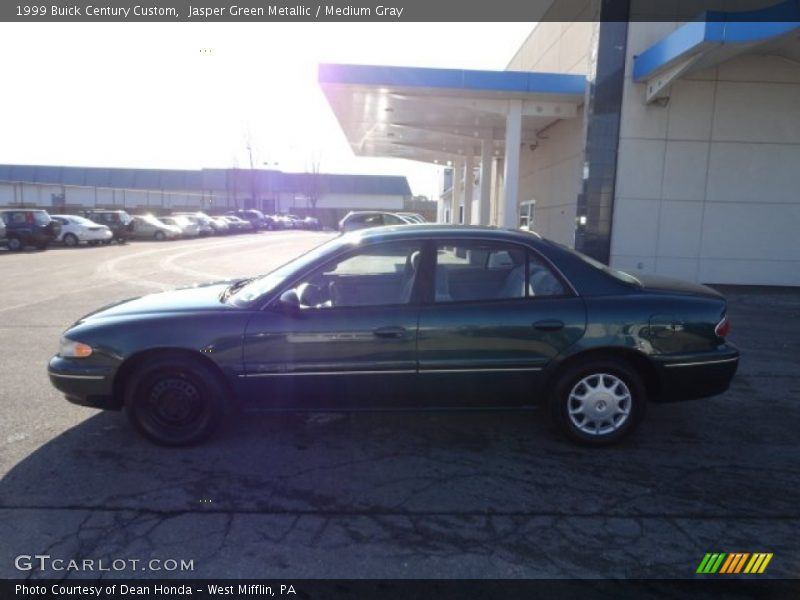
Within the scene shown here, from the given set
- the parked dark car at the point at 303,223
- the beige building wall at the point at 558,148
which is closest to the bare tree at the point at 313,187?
the parked dark car at the point at 303,223

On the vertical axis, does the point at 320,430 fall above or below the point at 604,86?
below

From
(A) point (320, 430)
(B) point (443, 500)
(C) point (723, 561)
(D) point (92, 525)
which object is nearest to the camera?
(C) point (723, 561)

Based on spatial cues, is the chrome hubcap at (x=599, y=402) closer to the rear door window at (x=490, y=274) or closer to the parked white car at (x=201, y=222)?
the rear door window at (x=490, y=274)

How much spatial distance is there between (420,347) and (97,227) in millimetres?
26285

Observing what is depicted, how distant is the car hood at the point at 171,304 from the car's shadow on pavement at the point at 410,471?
921 millimetres

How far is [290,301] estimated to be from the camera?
378 cm

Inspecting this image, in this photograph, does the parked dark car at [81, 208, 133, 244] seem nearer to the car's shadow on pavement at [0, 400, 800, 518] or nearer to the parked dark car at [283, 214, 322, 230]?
the car's shadow on pavement at [0, 400, 800, 518]

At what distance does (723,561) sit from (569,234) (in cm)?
1357

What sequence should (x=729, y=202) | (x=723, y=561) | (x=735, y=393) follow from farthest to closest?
(x=729, y=202)
(x=735, y=393)
(x=723, y=561)

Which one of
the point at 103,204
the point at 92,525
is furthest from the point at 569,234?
the point at 103,204

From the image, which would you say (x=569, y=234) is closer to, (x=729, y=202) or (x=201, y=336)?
(x=729, y=202)

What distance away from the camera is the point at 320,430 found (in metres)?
4.34

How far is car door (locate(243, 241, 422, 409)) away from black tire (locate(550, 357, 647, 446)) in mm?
1094

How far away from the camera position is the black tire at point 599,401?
3975mm
